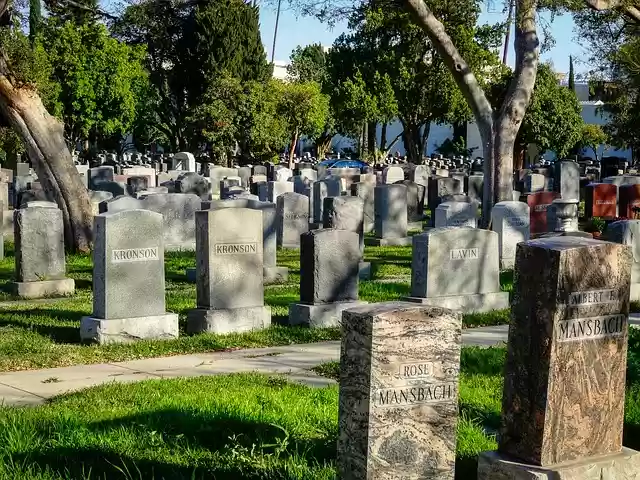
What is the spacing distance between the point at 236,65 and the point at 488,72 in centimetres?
1257

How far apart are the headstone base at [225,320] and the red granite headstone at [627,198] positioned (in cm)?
1582

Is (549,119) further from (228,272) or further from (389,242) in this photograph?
(228,272)

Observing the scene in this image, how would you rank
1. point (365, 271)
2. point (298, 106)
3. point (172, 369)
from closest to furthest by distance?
point (172, 369), point (365, 271), point (298, 106)

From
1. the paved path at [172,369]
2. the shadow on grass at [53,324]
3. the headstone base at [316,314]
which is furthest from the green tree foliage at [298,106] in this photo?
the paved path at [172,369]

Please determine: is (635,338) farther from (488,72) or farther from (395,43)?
(395,43)

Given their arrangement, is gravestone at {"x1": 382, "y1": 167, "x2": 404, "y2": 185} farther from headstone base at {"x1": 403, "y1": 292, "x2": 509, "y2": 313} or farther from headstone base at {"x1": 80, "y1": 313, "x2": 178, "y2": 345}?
headstone base at {"x1": 80, "y1": 313, "x2": 178, "y2": 345}

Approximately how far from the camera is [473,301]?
1449 cm

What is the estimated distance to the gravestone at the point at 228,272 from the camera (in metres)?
12.8

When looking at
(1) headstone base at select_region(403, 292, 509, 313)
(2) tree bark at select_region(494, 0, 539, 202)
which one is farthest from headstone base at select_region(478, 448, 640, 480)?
(2) tree bark at select_region(494, 0, 539, 202)

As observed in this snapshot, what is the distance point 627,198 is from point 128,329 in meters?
17.8

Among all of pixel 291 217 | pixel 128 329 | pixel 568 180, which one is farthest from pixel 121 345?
pixel 568 180

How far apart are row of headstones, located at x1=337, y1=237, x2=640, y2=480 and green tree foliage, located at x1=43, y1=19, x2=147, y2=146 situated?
153 feet

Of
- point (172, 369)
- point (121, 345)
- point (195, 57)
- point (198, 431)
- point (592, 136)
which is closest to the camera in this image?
point (198, 431)

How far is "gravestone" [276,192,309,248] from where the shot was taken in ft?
68.3
